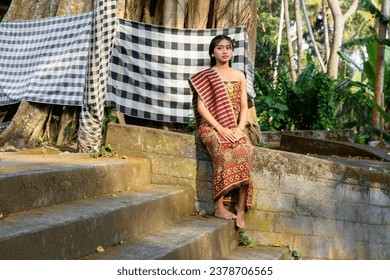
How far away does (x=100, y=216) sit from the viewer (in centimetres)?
388

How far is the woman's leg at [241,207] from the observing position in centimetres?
521

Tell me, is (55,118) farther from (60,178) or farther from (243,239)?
(60,178)

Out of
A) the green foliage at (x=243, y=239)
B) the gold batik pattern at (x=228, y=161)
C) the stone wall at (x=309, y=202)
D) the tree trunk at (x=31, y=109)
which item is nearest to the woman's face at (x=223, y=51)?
→ the gold batik pattern at (x=228, y=161)

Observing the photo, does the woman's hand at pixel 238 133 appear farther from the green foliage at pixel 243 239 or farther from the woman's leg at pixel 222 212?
the green foliage at pixel 243 239

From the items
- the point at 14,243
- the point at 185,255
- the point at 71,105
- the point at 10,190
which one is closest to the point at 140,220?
the point at 185,255

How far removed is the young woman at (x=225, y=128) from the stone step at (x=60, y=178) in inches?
28.1

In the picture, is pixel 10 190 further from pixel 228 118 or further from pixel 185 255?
pixel 228 118

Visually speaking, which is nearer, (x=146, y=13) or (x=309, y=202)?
(x=309, y=202)

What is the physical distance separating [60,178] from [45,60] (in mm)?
3838

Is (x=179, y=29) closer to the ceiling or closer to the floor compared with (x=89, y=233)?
closer to the ceiling

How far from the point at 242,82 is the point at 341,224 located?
4.98ft

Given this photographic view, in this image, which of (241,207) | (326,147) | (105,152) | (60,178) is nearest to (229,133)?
(241,207)

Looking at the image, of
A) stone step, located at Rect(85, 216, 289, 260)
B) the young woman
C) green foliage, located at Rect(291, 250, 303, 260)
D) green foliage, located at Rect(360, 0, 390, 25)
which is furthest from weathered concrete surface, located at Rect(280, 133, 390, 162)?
stone step, located at Rect(85, 216, 289, 260)

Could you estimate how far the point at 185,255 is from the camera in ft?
13.4
